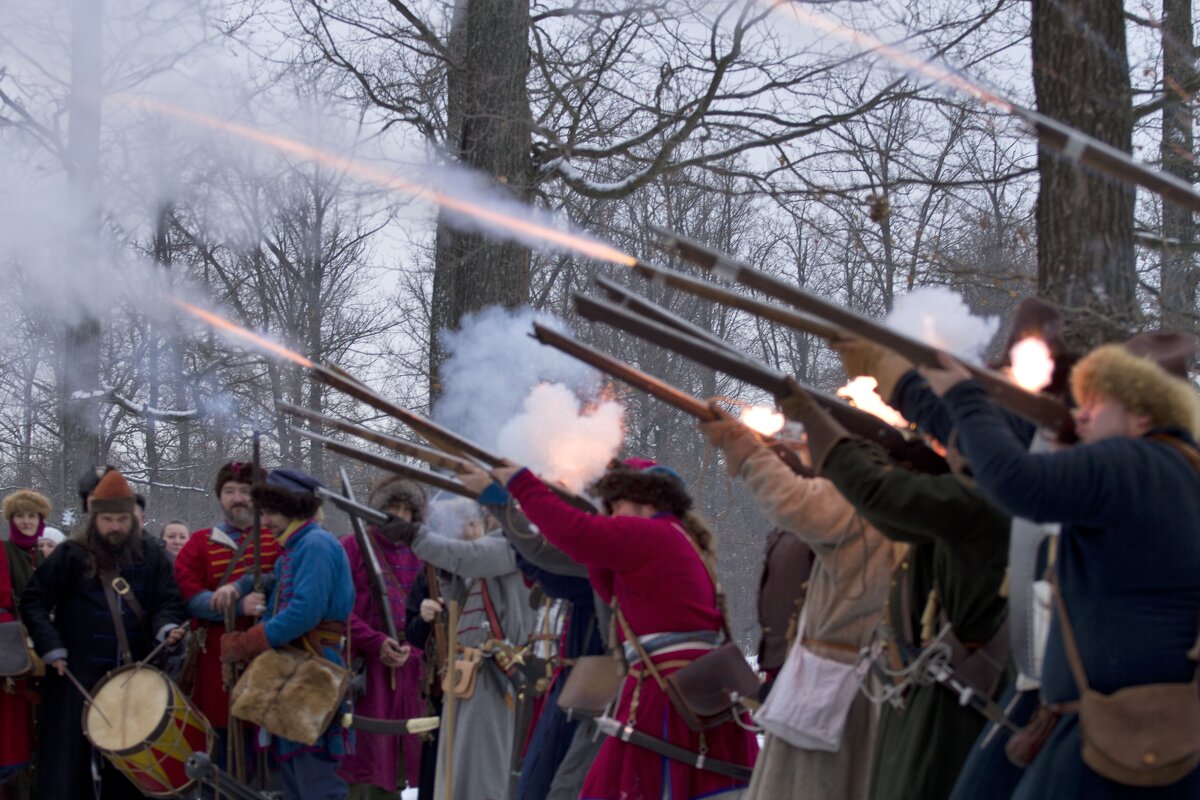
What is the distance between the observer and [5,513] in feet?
31.6

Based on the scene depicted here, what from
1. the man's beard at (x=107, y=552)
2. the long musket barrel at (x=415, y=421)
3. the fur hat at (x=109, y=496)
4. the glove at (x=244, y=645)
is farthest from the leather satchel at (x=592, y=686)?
the fur hat at (x=109, y=496)

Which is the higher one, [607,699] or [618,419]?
[618,419]

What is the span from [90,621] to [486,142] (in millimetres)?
4058

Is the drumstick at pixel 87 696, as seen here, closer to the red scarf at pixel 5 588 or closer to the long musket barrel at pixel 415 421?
the red scarf at pixel 5 588

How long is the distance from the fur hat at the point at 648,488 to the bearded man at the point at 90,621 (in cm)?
356

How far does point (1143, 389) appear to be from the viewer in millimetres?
3609

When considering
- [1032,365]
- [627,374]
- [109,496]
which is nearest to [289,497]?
[109,496]

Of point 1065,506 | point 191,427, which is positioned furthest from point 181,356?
point 1065,506

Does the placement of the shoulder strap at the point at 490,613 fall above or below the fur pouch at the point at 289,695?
above

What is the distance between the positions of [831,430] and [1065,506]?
1100mm

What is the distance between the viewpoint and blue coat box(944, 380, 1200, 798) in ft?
11.2

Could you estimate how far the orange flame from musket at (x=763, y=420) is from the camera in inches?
216

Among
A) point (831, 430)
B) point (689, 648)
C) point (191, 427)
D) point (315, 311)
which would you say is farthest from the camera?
point (191, 427)

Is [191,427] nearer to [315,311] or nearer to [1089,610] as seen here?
[315,311]
